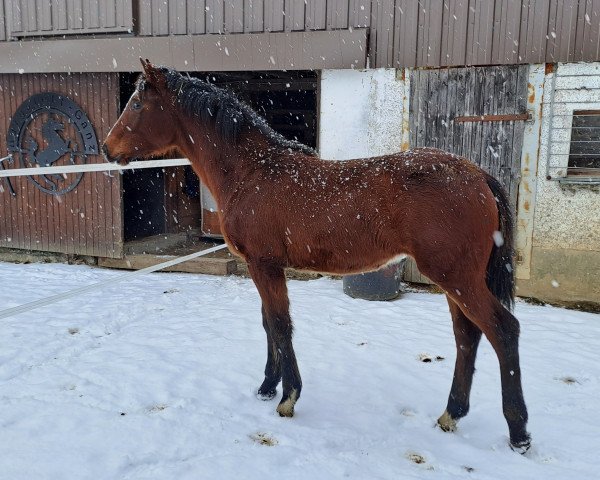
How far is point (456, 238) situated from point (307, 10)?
482 cm

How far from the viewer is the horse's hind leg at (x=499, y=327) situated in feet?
8.96

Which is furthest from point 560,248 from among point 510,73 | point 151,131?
point 151,131

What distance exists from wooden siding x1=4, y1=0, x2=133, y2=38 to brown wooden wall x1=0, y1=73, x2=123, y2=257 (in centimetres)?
67

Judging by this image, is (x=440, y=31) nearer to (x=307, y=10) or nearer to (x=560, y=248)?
(x=307, y=10)

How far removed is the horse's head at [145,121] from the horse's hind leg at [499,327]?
7.17 feet

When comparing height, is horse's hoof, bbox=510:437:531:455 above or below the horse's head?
below

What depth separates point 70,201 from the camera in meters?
8.07

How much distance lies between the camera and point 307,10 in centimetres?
643

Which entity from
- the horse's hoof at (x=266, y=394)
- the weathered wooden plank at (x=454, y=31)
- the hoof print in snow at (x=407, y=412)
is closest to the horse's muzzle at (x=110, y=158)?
the horse's hoof at (x=266, y=394)

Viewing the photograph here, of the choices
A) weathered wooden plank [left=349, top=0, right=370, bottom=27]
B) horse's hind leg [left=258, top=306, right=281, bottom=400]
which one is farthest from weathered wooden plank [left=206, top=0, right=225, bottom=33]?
horse's hind leg [left=258, top=306, right=281, bottom=400]

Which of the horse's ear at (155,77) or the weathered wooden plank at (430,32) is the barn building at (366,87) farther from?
the horse's ear at (155,77)

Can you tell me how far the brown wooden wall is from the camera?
7.69 metres

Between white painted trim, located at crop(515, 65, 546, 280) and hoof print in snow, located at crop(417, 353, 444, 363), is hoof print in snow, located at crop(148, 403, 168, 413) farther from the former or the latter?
white painted trim, located at crop(515, 65, 546, 280)

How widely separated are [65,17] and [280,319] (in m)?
6.67
